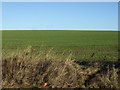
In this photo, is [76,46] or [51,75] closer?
[51,75]

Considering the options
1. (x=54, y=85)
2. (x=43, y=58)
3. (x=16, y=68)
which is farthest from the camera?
(x=43, y=58)

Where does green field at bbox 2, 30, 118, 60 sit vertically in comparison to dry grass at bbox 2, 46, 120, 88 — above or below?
above

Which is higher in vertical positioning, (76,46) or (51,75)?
(76,46)

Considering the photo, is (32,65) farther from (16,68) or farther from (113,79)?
(113,79)

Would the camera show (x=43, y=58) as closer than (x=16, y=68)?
No

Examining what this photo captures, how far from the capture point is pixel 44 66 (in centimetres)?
783

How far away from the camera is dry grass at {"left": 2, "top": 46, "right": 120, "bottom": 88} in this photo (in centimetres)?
718

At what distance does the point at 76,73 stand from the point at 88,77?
464 millimetres

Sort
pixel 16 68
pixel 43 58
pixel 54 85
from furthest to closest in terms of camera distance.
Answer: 1. pixel 43 58
2. pixel 16 68
3. pixel 54 85

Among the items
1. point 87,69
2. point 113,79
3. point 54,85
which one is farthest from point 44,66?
point 113,79

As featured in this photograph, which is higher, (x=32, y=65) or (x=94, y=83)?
(x=32, y=65)

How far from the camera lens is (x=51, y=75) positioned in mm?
7395

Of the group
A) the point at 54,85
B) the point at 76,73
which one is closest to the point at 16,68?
the point at 54,85

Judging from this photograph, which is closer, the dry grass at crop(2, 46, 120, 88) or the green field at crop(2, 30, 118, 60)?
the dry grass at crop(2, 46, 120, 88)
